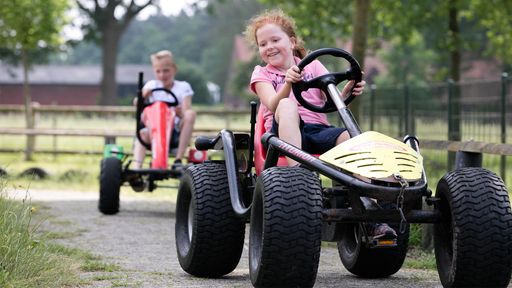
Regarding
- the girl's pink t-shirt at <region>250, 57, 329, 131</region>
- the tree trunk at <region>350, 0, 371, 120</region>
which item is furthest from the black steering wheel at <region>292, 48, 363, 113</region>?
the tree trunk at <region>350, 0, 371, 120</region>

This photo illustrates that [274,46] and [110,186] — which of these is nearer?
[274,46]

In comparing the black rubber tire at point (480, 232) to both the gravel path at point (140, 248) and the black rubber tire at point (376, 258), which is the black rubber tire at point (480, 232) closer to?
the gravel path at point (140, 248)

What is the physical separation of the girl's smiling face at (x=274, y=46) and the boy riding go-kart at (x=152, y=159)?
16.0 feet

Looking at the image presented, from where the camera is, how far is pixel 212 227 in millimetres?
6469

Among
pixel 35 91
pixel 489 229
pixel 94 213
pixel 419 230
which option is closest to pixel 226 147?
pixel 489 229

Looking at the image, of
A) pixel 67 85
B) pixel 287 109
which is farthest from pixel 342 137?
pixel 67 85

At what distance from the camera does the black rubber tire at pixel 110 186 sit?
455 inches

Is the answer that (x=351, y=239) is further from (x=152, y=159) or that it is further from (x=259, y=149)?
(x=152, y=159)

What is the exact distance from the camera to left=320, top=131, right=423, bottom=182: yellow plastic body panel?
5.52 m

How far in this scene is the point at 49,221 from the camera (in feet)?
35.2

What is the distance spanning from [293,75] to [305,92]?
0.44m

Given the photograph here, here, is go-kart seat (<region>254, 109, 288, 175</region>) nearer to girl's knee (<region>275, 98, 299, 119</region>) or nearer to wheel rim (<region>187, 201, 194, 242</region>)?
girl's knee (<region>275, 98, 299, 119</region>)

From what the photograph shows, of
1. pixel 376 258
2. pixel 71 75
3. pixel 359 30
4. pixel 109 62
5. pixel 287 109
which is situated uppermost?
pixel 71 75

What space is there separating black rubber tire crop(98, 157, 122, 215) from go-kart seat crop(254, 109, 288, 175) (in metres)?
4.83
